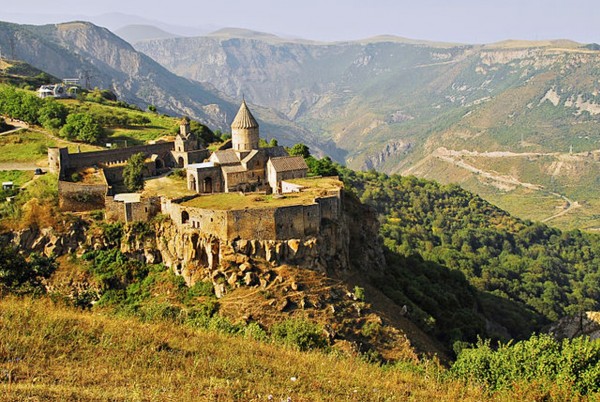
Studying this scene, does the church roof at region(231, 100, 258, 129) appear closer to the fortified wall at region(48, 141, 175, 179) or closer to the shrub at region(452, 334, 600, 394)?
the fortified wall at region(48, 141, 175, 179)

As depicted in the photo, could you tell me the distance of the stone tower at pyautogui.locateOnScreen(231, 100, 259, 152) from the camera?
47781 mm

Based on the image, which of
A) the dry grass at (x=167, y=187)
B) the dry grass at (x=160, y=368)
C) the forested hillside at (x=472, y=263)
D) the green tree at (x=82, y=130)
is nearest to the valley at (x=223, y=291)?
the dry grass at (x=160, y=368)

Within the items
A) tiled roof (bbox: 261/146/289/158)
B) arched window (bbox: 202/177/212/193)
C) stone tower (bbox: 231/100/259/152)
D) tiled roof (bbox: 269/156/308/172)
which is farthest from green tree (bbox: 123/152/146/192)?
tiled roof (bbox: 269/156/308/172)

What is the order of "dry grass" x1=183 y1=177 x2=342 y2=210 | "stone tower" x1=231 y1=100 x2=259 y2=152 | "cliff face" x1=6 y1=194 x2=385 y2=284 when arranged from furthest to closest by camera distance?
"stone tower" x1=231 y1=100 x2=259 y2=152, "dry grass" x1=183 y1=177 x2=342 y2=210, "cliff face" x1=6 y1=194 x2=385 y2=284

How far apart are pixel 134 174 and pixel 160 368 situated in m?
34.1

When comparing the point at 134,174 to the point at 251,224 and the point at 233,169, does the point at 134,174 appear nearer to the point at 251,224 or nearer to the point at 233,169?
→ the point at 233,169

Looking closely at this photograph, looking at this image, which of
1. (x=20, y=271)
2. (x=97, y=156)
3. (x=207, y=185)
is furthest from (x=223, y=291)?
(x=97, y=156)

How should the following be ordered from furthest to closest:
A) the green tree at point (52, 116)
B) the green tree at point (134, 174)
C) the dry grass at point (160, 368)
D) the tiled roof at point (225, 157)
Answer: the green tree at point (52, 116) < the green tree at point (134, 174) < the tiled roof at point (225, 157) < the dry grass at point (160, 368)

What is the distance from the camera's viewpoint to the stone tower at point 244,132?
47.8 meters

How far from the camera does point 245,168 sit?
45531mm

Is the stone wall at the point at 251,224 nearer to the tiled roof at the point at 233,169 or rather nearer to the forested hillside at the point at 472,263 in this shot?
the tiled roof at the point at 233,169

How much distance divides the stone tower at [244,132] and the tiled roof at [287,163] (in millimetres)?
3473

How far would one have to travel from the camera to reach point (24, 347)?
14.1 metres

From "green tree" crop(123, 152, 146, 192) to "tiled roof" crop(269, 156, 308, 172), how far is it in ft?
37.7
